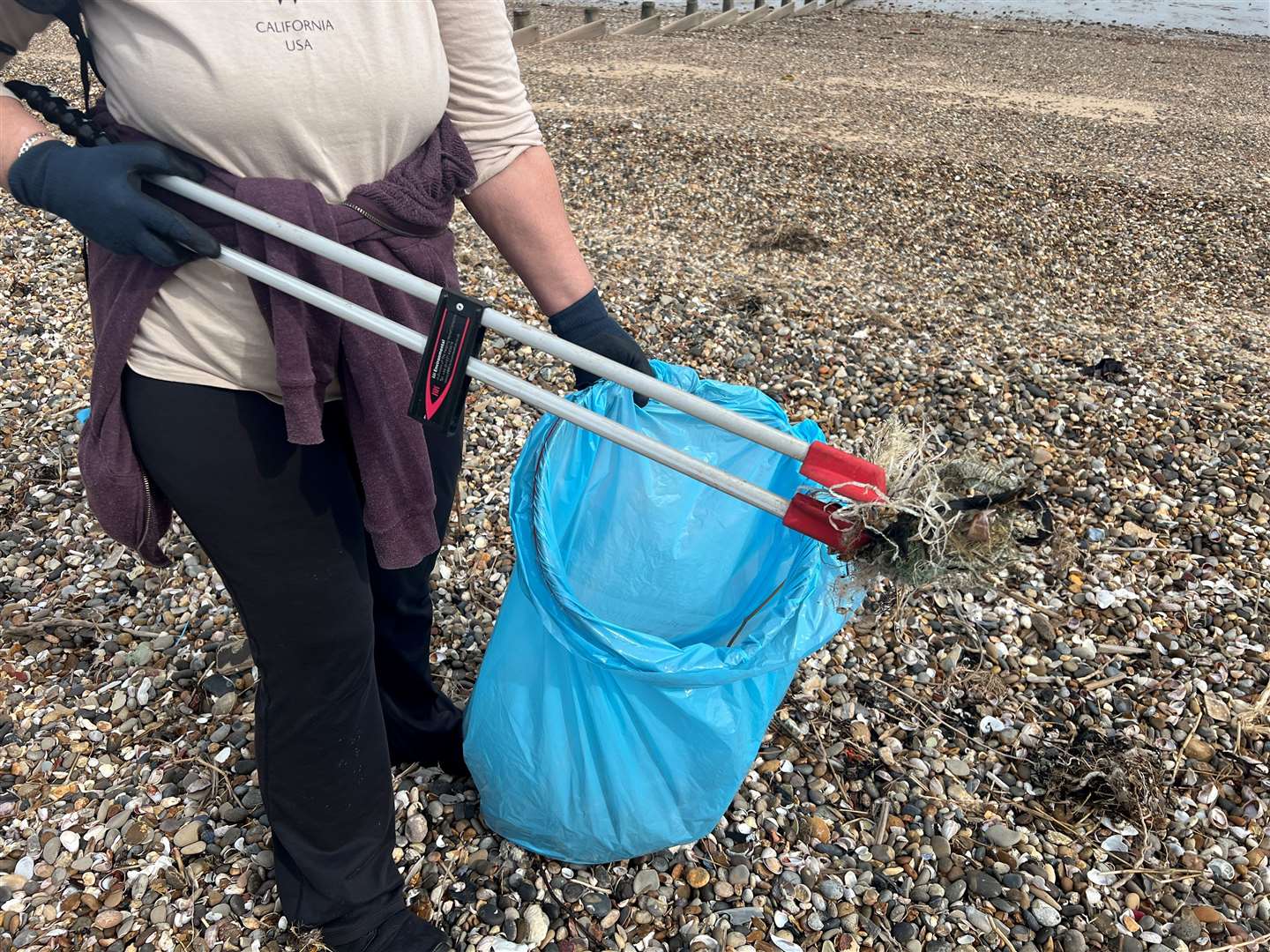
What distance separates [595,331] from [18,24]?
1.04m

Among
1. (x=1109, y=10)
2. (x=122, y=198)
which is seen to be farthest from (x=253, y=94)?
(x=1109, y=10)

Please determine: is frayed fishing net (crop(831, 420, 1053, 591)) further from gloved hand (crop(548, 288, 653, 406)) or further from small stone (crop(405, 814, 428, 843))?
small stone (crop(405, 814, 428, 843))

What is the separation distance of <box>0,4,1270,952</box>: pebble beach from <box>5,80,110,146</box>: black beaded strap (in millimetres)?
1617

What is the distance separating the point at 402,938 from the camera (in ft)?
6.17

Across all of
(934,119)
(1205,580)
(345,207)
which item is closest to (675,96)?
(934,119)

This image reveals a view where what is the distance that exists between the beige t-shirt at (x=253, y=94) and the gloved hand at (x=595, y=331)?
0.48 meters

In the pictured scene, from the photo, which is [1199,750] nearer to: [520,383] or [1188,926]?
[1188,926]

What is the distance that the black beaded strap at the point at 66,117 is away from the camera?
1.33 meters

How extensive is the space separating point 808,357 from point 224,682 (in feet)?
9.69

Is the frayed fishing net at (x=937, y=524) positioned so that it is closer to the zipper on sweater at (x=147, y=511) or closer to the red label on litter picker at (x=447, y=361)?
the red label on litter picker at (x=447, y=361)

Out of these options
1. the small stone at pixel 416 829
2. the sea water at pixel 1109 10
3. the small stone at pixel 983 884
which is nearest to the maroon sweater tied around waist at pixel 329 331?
the small stone at pixel 416 829

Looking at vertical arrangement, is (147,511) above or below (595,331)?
below

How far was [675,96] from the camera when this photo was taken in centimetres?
1031

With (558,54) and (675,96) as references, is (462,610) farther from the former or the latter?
(558,54)
